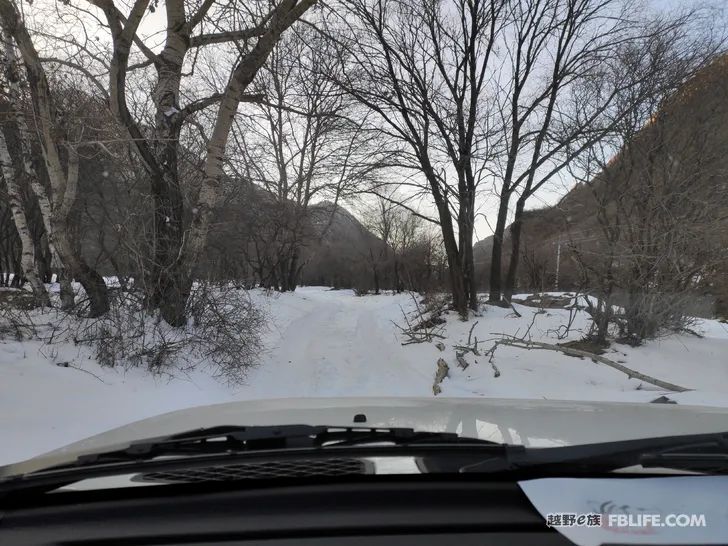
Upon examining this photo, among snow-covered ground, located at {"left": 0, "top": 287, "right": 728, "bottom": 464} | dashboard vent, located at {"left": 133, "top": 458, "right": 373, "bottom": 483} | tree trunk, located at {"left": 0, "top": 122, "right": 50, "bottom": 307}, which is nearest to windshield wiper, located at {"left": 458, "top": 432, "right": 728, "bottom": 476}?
dashboard vent, located at {"left": 133, "top": 458, "right": 373, "bottom": 483}

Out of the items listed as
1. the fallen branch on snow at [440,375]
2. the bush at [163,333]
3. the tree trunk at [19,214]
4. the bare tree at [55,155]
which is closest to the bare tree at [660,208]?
the fallen branch on snow at [440,375]

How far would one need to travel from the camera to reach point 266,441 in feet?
6.47

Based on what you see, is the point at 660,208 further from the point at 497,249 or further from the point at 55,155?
the point at 55,155

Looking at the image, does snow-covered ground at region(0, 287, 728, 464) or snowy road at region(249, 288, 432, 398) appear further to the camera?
snowy road at region(249, 288, 432, 398)

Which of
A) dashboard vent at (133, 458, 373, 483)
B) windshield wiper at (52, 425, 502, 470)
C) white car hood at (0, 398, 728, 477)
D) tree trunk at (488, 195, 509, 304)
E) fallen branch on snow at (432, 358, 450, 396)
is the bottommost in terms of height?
fallen branch on snow at (432, 358, 450, 396)

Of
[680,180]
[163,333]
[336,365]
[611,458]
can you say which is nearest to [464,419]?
[611,458]

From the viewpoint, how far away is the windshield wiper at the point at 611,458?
163 centimetres

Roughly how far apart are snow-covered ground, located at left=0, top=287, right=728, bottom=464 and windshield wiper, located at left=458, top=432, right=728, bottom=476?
4.46m

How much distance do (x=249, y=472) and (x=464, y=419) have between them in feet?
4.23

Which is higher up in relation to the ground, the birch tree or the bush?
the birch tree

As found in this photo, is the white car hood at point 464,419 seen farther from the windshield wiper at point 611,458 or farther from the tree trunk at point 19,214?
the tree trunk at point 19,214

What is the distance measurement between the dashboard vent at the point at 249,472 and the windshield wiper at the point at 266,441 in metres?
0.13

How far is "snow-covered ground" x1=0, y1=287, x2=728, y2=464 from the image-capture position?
5633 mm

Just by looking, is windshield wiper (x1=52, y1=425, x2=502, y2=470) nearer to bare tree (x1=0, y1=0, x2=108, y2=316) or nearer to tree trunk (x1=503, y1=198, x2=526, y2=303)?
bare tree (x1=0, y1=0, x2=108, y2=316)
